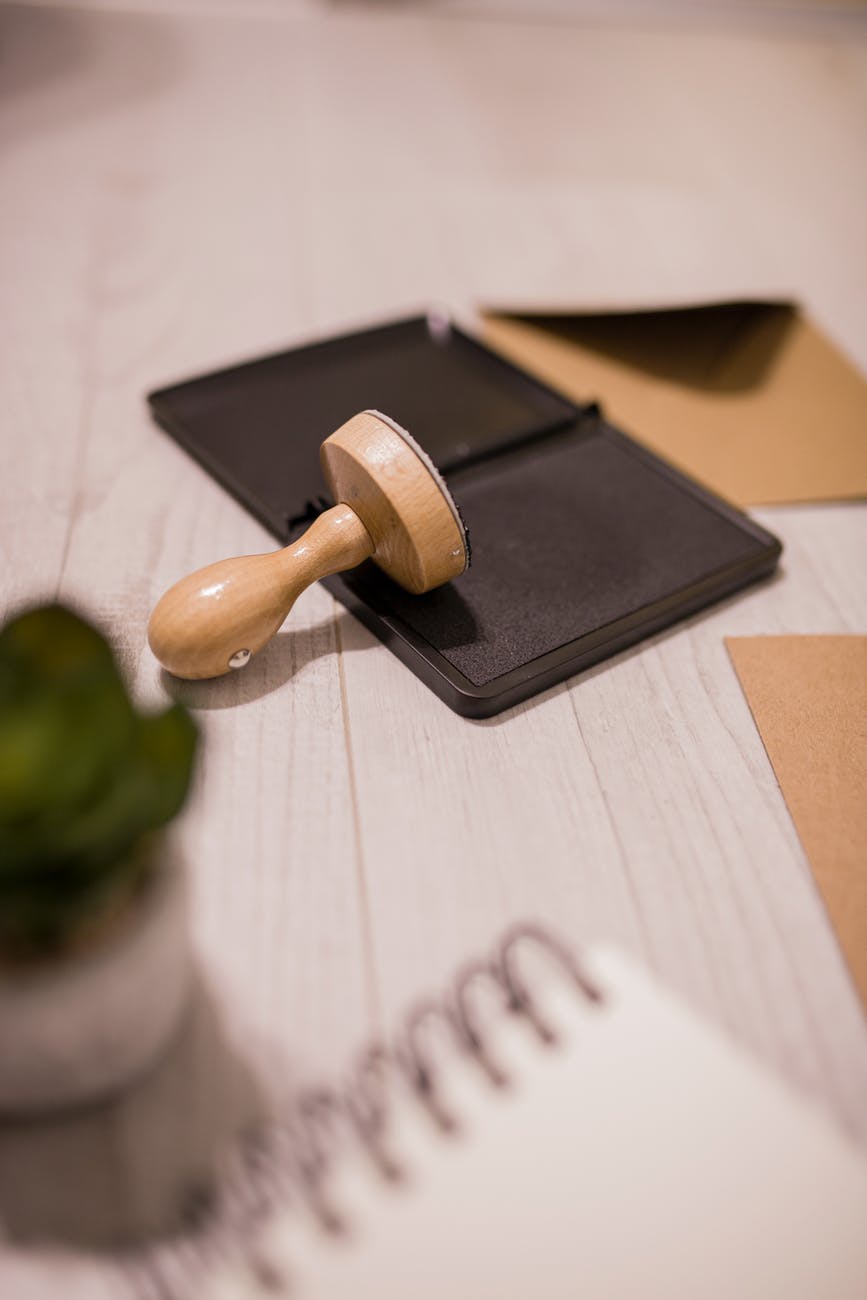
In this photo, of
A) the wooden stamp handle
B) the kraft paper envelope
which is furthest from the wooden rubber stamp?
the kraft paper envelope

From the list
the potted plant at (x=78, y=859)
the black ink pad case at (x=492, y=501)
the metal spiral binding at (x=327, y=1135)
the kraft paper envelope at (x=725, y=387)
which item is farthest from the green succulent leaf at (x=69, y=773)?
the kraft paper envelope at (x=725, y=387)

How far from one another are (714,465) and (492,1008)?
45 centimetres

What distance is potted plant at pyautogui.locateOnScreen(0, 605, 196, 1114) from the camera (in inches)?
12.4

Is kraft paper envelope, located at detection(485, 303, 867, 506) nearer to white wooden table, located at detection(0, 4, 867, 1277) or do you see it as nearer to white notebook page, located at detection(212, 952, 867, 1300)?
white wooden table, located at detection(0, 4, 867, 1277)

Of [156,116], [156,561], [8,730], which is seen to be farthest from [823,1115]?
[156,116]

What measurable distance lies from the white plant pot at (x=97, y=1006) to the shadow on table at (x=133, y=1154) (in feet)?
0.04

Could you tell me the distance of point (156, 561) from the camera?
65 centimetres

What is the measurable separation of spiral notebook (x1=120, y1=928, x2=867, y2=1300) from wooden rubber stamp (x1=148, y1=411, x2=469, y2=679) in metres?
0.20

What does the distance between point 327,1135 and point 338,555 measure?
27 cm

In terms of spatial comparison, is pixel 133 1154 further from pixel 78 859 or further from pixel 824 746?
pixel 824 746

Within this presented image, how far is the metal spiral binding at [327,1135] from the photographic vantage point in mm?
369

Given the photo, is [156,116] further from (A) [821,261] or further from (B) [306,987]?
(B) [306,987]

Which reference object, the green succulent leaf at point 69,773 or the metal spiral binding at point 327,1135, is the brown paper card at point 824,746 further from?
the green succulent leaf at point 69,773

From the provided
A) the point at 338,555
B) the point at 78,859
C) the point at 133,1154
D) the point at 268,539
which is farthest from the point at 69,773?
the point at 268,539
